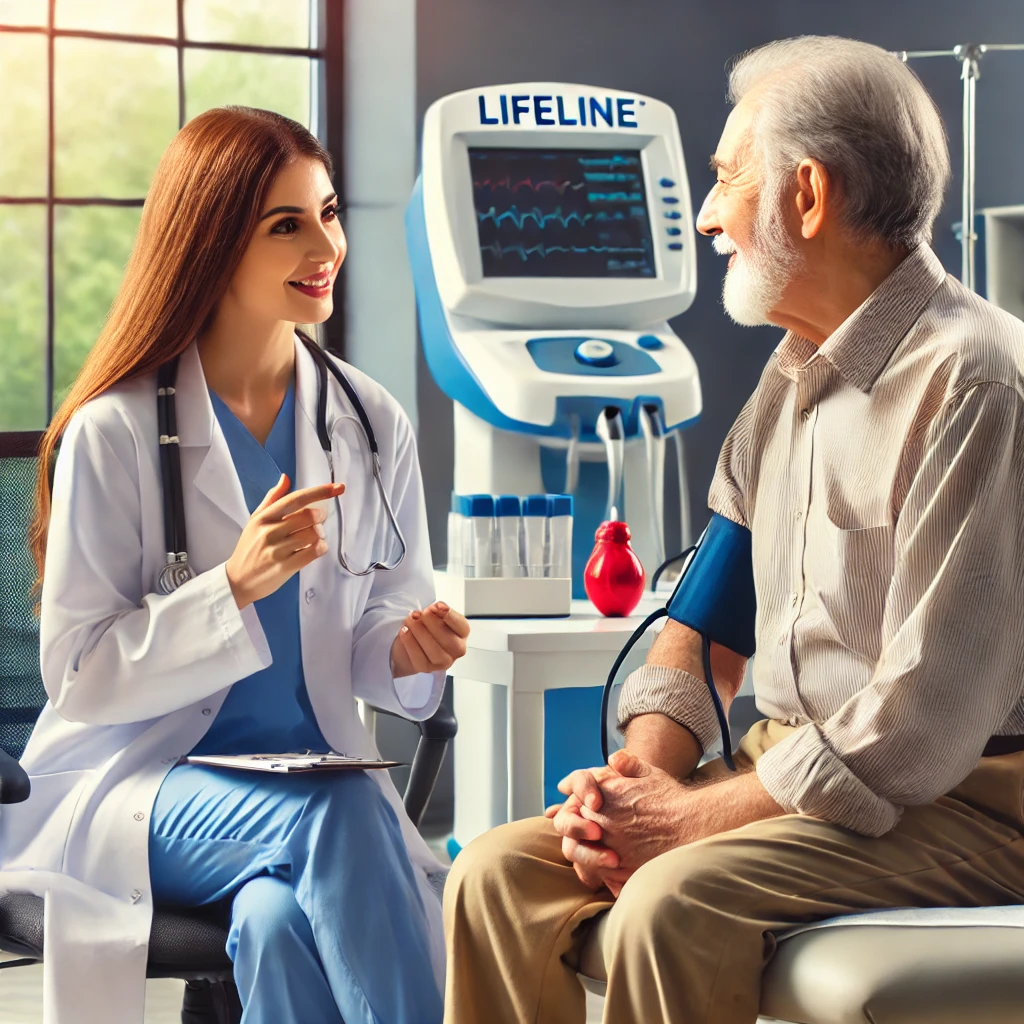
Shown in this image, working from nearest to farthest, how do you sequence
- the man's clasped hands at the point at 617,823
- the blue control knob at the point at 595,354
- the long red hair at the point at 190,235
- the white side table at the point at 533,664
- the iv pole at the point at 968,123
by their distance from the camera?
1. the man's clasped hands at the point at 617,823
2. the long red hair at the point at 190,235
3. the white side table at the point at 533,664
4. the blue control knob at the point at 595,354
5. the iv pole at the point at 968,123

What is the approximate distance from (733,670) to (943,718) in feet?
1.40

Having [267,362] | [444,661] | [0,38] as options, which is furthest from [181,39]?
[444,661]

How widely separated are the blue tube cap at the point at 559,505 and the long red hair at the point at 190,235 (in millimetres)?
782

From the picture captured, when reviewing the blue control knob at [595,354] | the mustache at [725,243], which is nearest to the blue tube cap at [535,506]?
the blue control knob at [595,354]

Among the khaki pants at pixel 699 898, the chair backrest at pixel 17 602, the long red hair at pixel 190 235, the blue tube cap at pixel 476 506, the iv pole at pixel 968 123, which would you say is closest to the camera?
the khaki pants at pixel 699 898

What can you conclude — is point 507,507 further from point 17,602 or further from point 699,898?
point 699,898

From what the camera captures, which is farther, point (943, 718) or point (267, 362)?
point (267, 362)

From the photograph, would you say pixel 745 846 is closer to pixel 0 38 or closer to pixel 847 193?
pixel 847 193

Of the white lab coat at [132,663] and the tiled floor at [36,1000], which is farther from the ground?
the white lab coat at [132,663]

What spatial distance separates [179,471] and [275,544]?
19 centimetres

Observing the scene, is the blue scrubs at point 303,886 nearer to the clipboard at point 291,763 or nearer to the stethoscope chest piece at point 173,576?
the clipboard at point 291,763

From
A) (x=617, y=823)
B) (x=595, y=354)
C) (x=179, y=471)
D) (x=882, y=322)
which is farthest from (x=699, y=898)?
(x=595, y=354)

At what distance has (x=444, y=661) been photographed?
6.12 ft

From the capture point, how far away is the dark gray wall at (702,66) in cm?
355
